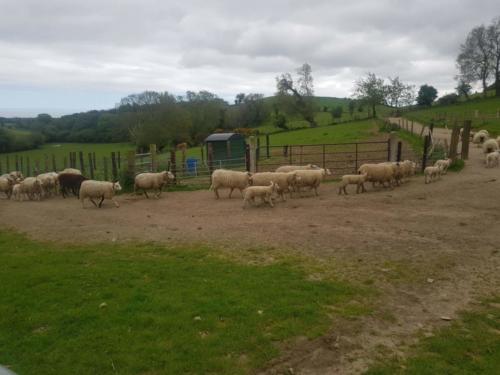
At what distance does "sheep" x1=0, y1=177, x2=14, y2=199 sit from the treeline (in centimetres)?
3897

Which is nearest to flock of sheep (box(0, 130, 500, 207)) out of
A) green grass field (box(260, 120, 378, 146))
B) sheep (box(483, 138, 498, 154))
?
sheep (box(483, 138, 498, 154))

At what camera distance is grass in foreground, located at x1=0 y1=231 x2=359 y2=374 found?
15.0 feet

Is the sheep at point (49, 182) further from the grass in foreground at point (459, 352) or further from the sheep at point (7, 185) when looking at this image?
the grass in foreground at point (459, 352)

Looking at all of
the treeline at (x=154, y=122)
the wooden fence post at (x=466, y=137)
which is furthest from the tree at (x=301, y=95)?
the wooden fence post at (x=466, y=137)

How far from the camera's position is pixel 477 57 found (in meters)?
63.1

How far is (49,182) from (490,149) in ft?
72.1

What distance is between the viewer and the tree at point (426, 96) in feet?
256

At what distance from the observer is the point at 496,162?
723 inches

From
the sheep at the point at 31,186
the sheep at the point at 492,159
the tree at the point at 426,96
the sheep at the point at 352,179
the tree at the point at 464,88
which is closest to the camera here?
the sheep at the point at 352,179

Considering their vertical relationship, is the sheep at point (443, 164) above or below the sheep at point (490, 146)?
below

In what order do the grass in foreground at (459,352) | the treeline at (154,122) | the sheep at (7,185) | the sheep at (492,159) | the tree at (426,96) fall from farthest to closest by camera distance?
the tree at (426,96)
the treeline at (154,122)
the sheep at (7,185)
the sheep at (492,159)
the grass in foreground at (459,352)

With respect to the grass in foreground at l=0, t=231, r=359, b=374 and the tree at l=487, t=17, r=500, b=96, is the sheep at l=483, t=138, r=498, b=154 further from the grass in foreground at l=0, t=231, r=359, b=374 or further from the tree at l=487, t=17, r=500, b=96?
the tree at l=487, t=17, r=500, b=96

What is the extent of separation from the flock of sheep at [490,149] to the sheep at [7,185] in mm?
22243

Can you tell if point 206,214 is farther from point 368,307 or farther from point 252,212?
point 368,307
